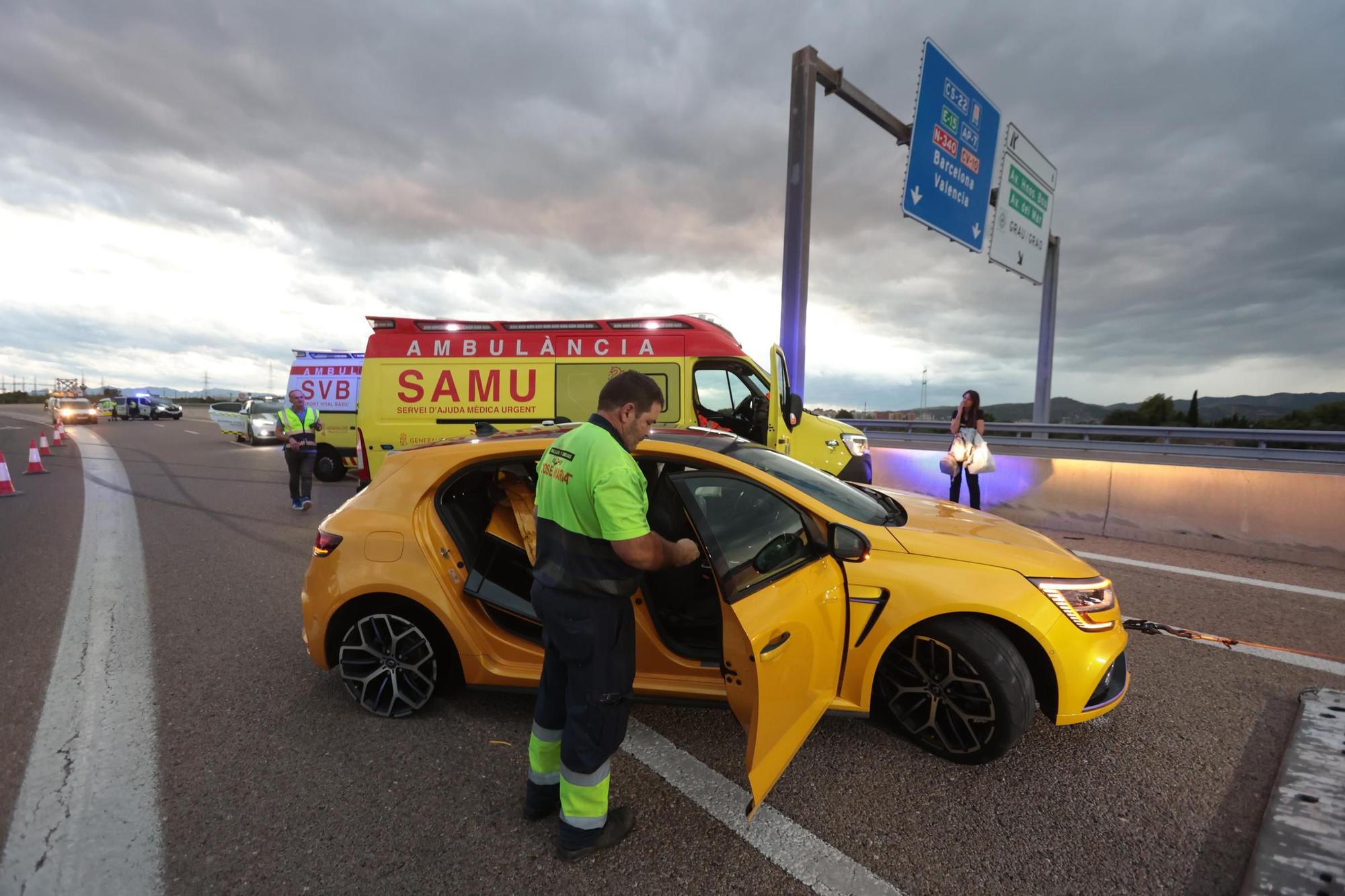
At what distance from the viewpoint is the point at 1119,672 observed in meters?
2.53

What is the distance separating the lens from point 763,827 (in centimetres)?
211

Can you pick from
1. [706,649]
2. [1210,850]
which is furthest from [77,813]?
[1210,850]

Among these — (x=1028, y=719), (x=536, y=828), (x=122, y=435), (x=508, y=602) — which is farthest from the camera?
(x=122, y=435)

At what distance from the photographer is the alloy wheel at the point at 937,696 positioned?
2361 millimetres

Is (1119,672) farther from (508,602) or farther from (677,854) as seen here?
(508,602)

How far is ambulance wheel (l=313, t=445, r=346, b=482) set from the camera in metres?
11.2

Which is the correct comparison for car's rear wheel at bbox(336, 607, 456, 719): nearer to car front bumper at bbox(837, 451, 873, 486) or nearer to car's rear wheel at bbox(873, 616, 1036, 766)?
car's rear wheel at bbox(873, 616, 1036, 766)

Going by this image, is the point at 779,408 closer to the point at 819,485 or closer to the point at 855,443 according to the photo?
the point at 855,443

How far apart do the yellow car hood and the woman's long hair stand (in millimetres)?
4454

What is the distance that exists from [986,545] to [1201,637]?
197 centimetres

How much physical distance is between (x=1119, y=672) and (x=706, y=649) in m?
1.76

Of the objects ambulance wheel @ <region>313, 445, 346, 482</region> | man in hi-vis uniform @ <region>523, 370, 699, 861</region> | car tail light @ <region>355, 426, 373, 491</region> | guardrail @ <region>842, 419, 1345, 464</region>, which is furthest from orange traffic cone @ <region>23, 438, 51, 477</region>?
guardrail @ <region>842, 419, 1345, 464</region>

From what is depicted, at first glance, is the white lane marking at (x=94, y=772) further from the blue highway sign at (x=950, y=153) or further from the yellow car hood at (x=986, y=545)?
the blue highway sign at (x=950, y=153)

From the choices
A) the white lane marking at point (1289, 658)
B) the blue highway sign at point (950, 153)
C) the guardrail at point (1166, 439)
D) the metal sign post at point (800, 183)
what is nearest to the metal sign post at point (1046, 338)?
the guardrail at point (1166, 439)
